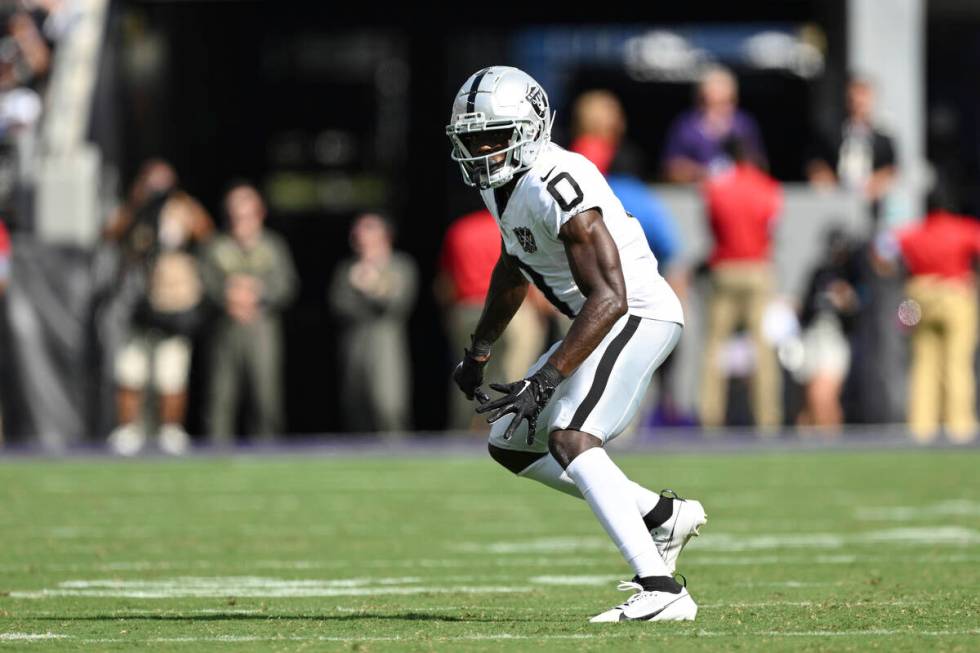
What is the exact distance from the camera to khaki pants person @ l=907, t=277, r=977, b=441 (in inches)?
606

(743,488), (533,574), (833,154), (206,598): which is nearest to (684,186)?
(833,154)

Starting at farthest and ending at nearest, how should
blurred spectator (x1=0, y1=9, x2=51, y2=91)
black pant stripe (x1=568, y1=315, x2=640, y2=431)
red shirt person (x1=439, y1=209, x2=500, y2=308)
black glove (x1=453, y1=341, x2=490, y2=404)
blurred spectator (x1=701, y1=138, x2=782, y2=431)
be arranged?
1. blurred spectator (x1=0, y1=9, x2=51, y2=91)
2. blurred spectator (x1=701, y1=138, x2=782, y2=431)
3. red shirt person (x1=439, y1=209, x2=500, y2=308)
4. black glove (x1=453, y1=341, x2=490, y2=404)
5. black pant stripe (x1=568, y1=315, x2=640, y2=431)

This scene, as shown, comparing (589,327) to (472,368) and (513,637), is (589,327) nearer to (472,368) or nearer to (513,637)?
(472,368)

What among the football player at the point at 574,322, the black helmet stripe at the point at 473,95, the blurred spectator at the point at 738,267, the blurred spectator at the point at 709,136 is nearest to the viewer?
the football player at the point at 574,322

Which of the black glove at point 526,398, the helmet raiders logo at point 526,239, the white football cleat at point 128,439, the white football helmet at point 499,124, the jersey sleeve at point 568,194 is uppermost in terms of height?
the white football helmet at point 499,124

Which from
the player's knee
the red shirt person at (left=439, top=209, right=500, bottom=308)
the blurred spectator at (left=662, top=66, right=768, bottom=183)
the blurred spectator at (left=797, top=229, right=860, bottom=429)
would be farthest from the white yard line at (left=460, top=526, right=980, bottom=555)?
the blurred spectator at (left=797, top=229, right=860, bottom=429)

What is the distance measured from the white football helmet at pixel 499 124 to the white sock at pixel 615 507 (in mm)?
910

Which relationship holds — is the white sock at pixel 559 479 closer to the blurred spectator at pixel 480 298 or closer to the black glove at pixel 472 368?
the black glove at pixel 472 368

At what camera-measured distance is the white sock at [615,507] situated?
601cm

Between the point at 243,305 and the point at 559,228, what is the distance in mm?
10176

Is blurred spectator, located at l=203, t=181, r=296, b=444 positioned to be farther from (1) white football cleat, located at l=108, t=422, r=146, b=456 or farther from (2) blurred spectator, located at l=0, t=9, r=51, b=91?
(2) blurred spectator, located at l=0, t=9, r=51, b=91

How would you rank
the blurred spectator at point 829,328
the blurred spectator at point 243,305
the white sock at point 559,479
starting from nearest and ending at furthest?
the white sock at point 559,479
the blurred spectator at point 243,305
the blurred spectator at point 829,328

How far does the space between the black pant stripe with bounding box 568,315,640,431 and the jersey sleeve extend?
1.28ft

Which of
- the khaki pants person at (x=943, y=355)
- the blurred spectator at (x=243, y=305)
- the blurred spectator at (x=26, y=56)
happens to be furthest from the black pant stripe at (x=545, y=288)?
the blurred spectator at (x=26, y=56)
